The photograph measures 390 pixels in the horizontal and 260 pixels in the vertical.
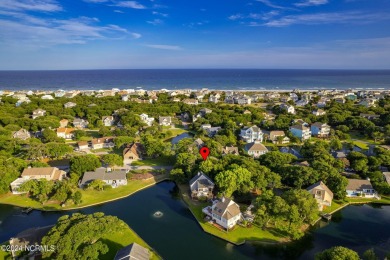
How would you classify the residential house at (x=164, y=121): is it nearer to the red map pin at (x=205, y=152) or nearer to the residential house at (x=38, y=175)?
the red map pin at (x=205, y=152)

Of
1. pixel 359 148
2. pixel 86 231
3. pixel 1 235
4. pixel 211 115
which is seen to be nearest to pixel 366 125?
pixel 359 148

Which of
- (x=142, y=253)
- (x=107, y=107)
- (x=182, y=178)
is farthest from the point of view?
(x=107, y=107)

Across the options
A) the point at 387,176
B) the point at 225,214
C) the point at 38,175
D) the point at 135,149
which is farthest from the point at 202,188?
the point at 387,176

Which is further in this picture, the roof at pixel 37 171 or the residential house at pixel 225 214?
the roof at pixel 37 171

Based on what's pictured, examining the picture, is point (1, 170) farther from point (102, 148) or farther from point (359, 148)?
point (359, 148)

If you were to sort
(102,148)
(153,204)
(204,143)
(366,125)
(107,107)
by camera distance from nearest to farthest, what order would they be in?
(153,204)
(204,143)
(102,148)
(366,125)
(107,107)

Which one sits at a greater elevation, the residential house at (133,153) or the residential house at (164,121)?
the residential house at (164,121)

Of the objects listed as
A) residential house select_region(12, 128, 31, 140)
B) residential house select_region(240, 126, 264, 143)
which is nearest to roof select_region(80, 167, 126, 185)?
residential house select_region(12, 128, 31, 140)

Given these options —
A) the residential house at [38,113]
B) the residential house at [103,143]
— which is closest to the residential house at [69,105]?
the residential house at [38,113]
